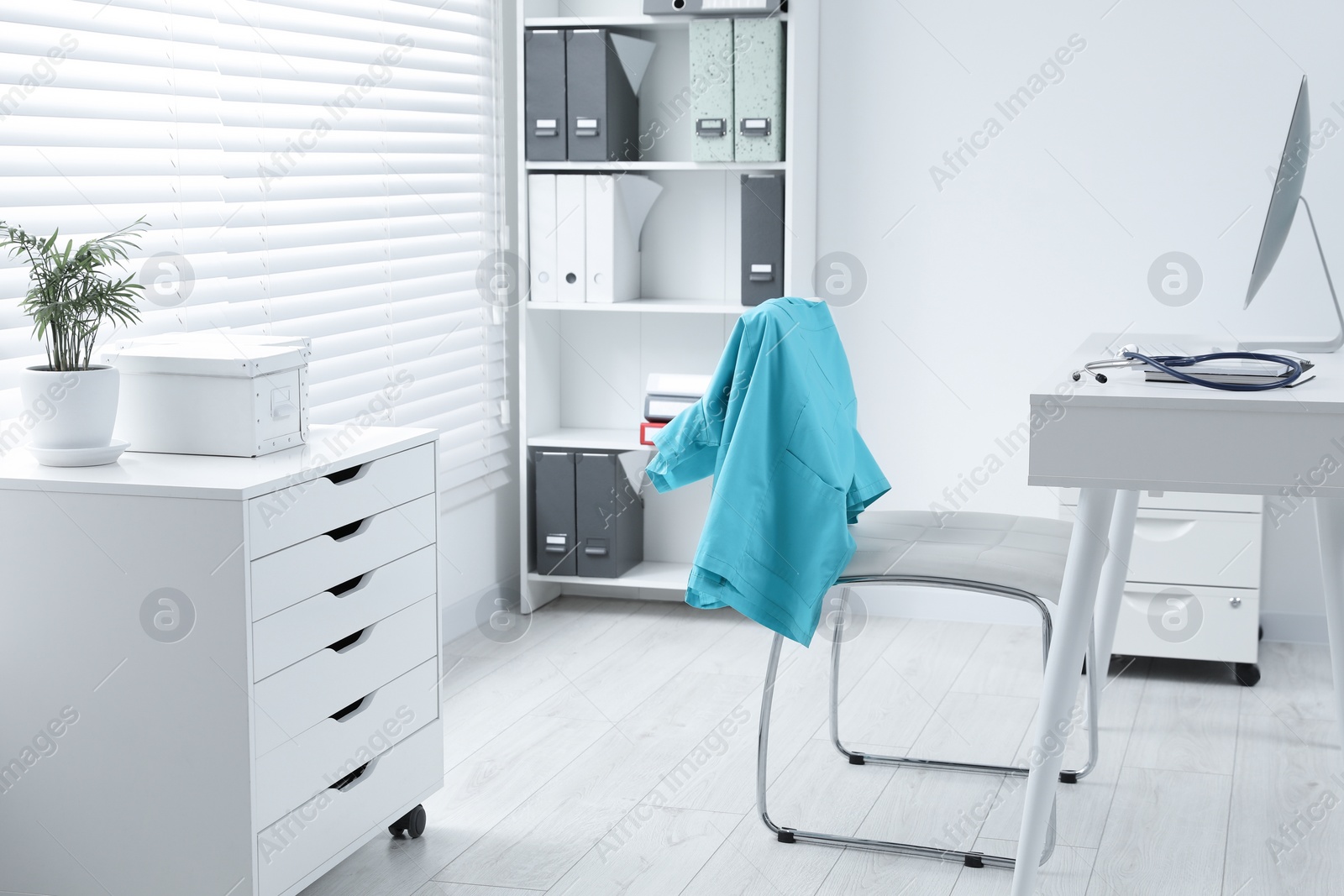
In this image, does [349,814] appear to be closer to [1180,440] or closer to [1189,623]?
[1180,440]

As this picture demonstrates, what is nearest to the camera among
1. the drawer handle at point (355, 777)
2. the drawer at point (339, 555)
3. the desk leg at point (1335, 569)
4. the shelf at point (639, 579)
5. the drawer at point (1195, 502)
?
the drawer at point (339, 555)

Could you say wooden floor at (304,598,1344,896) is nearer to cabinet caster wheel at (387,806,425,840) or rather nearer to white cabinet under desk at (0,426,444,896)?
cabinet caster wheel at (387,806,425,840)

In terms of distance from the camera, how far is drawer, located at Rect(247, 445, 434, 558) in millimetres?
1725

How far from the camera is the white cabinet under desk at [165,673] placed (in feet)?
5.58

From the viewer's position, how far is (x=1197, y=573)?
2984 millimetres

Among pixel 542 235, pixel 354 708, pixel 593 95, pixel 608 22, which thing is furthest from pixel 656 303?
pixel 354 708

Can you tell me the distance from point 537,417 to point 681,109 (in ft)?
3.00

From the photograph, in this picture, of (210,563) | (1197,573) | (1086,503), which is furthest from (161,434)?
(1197,573)

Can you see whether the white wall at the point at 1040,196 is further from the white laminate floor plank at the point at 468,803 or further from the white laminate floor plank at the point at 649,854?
the white laminate floor plank at the point at 649,854

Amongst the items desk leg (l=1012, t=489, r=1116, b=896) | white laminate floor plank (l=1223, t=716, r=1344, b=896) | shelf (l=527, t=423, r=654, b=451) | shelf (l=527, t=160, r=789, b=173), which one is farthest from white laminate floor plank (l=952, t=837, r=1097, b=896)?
shelf (l=527, t=160, r=789, b=173)

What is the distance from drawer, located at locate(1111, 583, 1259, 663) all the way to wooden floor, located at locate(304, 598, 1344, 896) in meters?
0.08

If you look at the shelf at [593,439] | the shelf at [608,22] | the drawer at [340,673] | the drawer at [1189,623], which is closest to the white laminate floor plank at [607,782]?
the drawer at [340,673]

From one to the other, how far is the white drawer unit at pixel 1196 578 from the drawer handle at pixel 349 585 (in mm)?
1695

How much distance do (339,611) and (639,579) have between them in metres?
1.68
